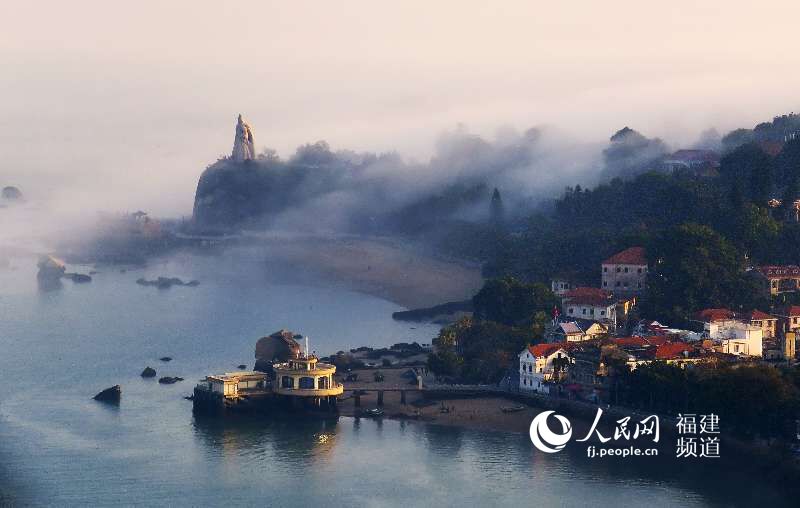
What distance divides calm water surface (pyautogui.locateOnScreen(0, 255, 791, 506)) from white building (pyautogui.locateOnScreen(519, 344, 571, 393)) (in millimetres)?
6025

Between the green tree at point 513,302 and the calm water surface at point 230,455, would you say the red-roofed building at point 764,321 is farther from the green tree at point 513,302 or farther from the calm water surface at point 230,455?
the calm water surface at point 230,455

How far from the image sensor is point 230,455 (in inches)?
3182

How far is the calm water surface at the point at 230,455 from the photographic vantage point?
243ft

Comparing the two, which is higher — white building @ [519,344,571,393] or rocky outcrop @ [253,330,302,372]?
rocky outcrop @ [253,330,302,372]

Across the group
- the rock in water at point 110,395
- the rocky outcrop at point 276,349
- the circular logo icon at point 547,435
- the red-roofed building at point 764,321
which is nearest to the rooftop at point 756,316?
the red-roofed building at point 764,321

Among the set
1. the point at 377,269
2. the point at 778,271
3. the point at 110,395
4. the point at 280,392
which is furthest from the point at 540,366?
the point at 377,269

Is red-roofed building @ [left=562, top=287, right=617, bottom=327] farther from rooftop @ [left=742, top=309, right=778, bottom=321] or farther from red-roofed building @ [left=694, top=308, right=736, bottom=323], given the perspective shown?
rooftop @ [left=742, top=309, right=778, bottom=321]

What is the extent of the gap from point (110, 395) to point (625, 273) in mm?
26884

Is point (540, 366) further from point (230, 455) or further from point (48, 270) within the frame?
point (48, 270)

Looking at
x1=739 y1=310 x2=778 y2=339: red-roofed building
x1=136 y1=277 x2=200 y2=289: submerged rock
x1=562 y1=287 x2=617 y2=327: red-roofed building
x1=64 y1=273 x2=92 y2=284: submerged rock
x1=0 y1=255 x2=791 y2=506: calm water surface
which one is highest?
x1=64 y1=273 x2=92 y2=284: submerged rock

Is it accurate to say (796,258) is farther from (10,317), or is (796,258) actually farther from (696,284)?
(10,317)

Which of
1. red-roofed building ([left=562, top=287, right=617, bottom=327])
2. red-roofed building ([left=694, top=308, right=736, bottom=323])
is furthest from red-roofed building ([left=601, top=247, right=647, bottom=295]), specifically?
red-roofed building ([left=694, top=308, right=736, bottom=323])

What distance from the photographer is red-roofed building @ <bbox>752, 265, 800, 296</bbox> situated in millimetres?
101125

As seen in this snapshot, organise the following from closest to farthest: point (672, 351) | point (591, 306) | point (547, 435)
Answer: point (547, 435)
point (672, 351)
point (591, 306)
